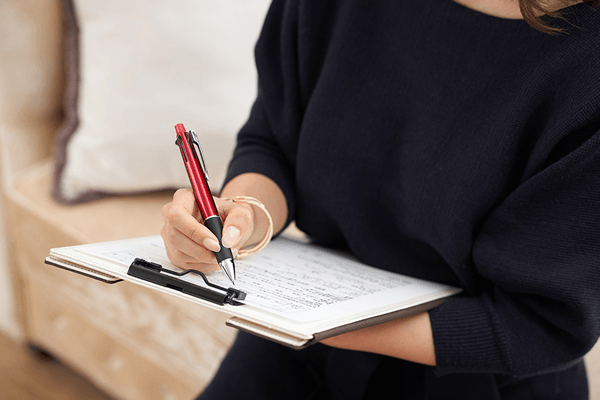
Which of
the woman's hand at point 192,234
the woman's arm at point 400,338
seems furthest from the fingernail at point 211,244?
the woman's arm at point 400,338

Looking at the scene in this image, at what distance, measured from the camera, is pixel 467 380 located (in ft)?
1.60

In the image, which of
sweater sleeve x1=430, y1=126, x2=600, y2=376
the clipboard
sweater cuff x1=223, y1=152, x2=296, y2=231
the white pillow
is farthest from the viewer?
the white pillow

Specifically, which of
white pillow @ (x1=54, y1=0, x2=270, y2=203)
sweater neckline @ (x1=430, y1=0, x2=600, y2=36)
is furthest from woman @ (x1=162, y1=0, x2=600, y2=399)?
white pillow @ (x1=54, y1=0, x2=270, y2=203)

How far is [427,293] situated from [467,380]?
107 millimetres

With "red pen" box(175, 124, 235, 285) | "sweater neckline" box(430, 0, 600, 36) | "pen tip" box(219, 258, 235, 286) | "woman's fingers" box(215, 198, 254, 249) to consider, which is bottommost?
"pen tip" box(219, 258, 235, 286)

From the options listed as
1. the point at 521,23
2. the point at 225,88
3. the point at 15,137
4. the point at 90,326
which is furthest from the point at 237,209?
the point at 15,137

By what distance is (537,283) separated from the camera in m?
0.43

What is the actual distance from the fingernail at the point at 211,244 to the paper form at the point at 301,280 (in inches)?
1.1

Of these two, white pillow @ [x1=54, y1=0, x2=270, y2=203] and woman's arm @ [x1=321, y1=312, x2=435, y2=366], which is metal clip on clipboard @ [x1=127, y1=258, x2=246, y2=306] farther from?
white pillow @ [x1=54, y1=0, x2=270, y2=203]

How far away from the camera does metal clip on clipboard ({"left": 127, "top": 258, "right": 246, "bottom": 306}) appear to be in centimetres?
33

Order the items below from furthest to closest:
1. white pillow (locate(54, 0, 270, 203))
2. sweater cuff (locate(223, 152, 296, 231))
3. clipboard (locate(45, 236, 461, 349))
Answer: white pillow (locate(54, 0, 270, 203)), sweater cuff (locate(223, 152, 296, 231)), clipboard (locate(45, 236, 461, 349))

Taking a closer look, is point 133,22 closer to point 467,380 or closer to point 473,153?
point 473,153

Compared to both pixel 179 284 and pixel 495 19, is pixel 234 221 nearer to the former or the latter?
pixel 179 284

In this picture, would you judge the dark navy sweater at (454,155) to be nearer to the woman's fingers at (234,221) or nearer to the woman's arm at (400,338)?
the woman's arm at (400,338)
